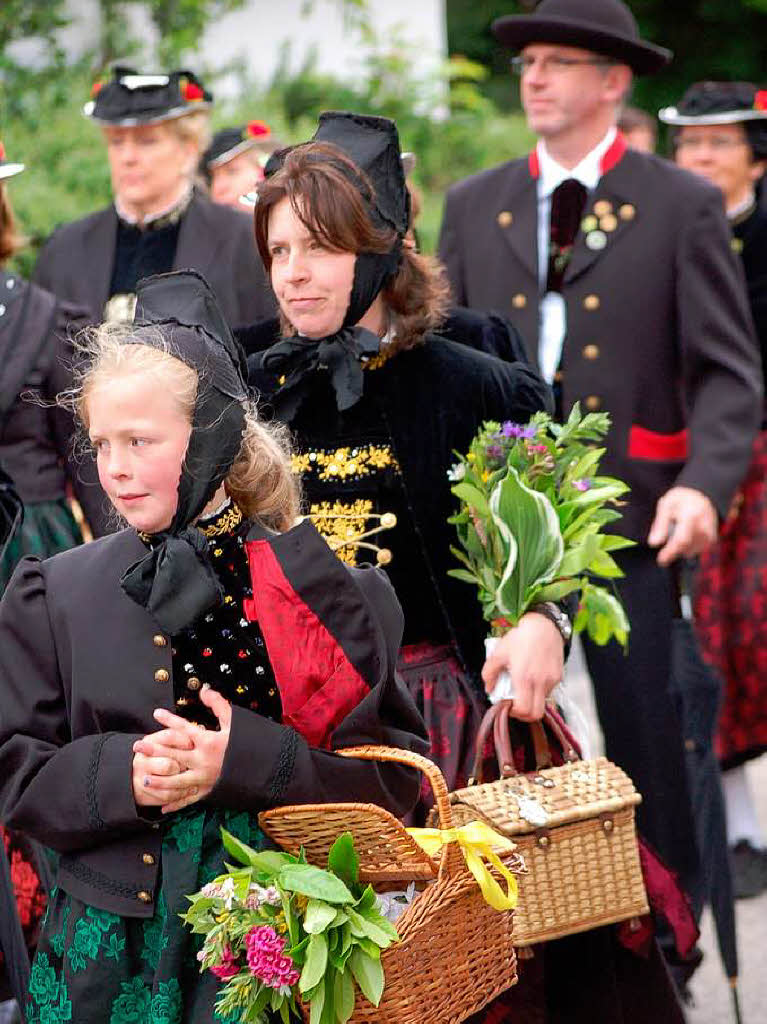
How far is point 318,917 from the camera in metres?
2.78

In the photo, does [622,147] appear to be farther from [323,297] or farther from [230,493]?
[230,493]

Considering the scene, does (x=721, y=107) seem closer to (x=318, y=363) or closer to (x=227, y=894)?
(x=318, y=363)

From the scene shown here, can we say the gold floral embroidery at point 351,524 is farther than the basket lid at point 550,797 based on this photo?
Yes

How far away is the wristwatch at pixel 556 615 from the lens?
4016mm

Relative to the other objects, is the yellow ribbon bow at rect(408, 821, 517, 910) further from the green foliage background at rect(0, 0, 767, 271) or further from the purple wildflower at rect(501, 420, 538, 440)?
the green foliage background at rect(0, 0, 767, 271)

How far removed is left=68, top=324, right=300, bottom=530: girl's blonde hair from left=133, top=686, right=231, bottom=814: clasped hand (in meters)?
0.46

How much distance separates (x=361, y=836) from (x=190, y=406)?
2.55 ft

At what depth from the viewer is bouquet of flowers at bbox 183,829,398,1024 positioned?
2773mm

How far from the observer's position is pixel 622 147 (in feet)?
19.4

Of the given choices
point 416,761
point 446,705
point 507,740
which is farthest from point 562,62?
point 416,761

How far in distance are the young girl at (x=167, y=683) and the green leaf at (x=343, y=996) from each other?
0.97ft

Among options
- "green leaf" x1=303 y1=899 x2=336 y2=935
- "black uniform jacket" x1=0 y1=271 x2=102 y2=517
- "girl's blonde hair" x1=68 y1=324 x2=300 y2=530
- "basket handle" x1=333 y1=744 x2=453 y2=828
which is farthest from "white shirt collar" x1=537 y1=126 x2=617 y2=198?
"green leaf" x1=303 y1=899 x2=336 y2=935

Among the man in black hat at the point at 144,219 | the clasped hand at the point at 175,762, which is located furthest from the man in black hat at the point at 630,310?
the clasped hand at the point at 175,762

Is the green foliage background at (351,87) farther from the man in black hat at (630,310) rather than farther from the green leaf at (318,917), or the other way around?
the green leaf at (318,917)
